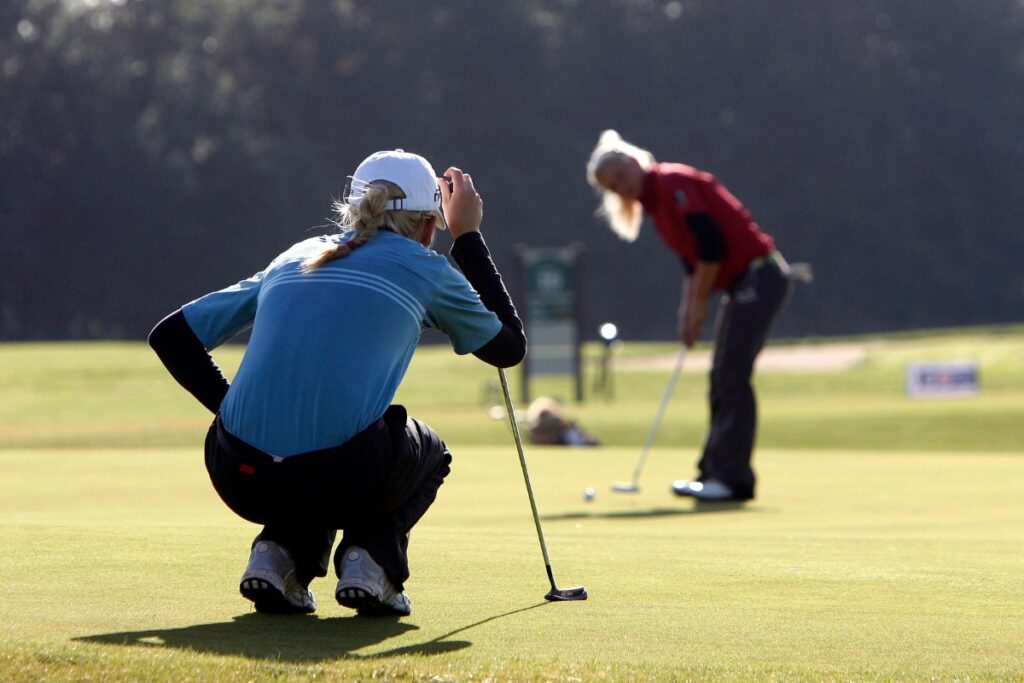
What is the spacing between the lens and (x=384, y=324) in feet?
13.6

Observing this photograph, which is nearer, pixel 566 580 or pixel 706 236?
pixel 566 580

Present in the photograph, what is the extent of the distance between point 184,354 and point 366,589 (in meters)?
0.84

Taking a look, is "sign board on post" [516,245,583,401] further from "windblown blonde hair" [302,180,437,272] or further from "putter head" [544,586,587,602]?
"windblown blonde hair" [302,180,437,272]

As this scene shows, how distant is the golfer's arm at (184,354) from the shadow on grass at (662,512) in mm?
3604

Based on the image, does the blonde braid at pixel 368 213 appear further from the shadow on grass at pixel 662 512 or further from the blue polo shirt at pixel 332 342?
the shadow on grass at pixel 662 512

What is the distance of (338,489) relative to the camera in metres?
4.15

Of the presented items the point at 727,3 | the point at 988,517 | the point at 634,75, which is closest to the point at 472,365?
the point at 988,517

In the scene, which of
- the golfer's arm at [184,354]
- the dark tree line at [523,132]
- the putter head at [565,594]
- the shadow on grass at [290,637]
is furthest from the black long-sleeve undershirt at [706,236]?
the dark tree line at [523,132]

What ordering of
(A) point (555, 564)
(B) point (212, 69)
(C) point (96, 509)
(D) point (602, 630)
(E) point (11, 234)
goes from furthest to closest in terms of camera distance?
(B) point (212, 69) → (E) point (11, 234) → (C) point (96, 509) → (A) point (555, 564) → (D) point (602, 630)

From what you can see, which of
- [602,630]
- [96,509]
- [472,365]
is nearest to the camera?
[602,630]

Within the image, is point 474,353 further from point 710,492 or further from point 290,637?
point 710,492

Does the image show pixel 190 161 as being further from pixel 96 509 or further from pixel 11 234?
Answer: pixel 96 509

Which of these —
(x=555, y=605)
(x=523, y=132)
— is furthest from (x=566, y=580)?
(x=523, y=132)

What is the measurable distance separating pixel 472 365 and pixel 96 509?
23840 mm
